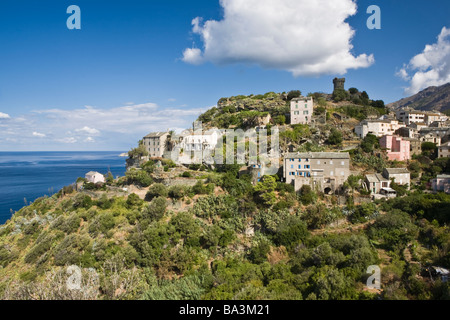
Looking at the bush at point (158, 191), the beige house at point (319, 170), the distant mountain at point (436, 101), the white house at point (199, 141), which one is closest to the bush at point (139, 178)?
the bush at point (158, 191)

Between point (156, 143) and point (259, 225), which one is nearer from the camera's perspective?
point (259, 225)

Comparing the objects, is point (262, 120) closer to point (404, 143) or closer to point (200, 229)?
point (404, 143)

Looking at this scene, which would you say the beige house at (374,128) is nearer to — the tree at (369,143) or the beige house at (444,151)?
the tree at (369,143)

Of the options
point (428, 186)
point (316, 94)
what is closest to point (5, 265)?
point (428, 186)

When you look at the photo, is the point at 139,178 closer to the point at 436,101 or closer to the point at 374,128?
the point at 374,128

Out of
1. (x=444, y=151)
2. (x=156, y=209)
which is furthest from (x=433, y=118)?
(x=156, y=209)

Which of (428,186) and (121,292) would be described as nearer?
(121,292)
